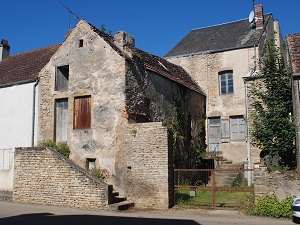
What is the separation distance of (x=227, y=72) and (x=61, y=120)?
12.1 m

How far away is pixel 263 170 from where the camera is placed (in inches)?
462

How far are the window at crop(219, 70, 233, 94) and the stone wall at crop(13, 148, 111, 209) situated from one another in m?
13.4

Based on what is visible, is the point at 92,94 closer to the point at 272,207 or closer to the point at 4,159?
the point at 4,159

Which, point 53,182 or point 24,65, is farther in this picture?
point 24,65

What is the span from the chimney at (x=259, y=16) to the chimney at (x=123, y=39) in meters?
11.8

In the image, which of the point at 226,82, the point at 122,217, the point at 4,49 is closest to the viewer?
the point at 122,217

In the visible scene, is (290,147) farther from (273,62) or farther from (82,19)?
(82,19)

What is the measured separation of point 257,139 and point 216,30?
544 inches

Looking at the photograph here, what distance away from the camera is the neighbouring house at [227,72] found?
880 inches

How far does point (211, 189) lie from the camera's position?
12.7 meters

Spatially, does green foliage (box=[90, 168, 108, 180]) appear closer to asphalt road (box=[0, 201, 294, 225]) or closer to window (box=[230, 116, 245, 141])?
asphalt road (box=[0, 201, 294, 225])

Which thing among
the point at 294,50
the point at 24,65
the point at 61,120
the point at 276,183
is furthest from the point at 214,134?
the point at 24,65

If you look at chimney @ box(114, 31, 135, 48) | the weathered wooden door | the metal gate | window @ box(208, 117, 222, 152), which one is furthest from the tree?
the weathered wooden door

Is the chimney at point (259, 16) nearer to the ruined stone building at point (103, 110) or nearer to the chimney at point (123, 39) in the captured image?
the ruined stone building at point (103, 110)
